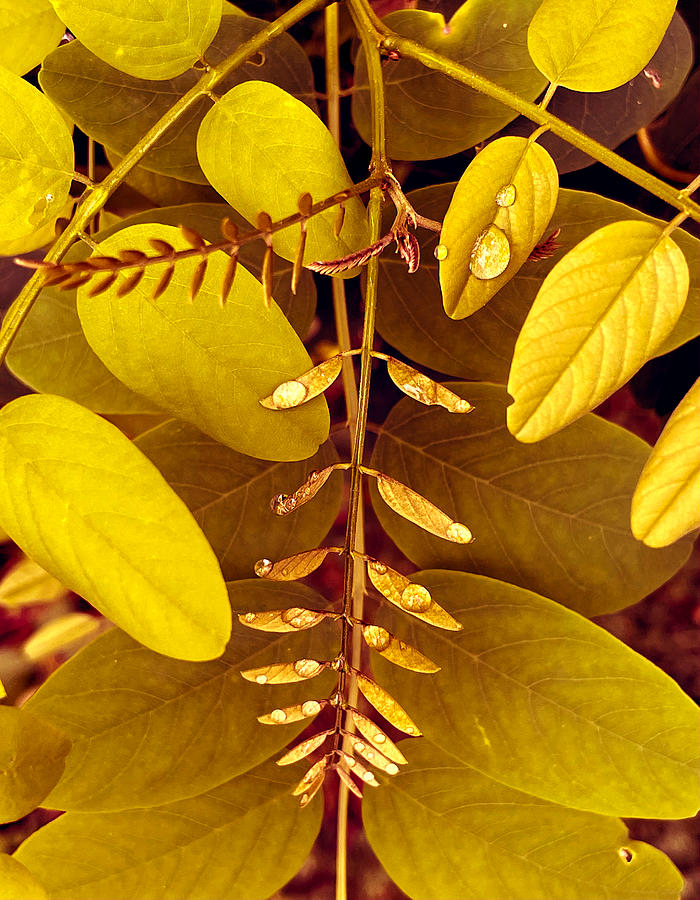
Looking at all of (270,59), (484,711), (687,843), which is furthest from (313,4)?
(687,843)

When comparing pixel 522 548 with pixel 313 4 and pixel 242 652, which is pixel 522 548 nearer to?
pixel 242 652

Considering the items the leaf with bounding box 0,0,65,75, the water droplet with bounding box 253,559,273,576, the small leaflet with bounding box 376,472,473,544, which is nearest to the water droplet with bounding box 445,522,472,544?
the small leaflet with bounding box 376,472,473,544

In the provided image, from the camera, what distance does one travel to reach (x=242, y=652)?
518mm

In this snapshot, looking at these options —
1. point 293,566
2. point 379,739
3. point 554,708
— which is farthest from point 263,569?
point 554,708

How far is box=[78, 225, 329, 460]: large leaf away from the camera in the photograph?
40 cm

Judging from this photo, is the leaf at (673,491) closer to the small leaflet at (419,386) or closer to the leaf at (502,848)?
the small leaflet at (419,386)

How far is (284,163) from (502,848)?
48cm

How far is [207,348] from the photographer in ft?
1.31

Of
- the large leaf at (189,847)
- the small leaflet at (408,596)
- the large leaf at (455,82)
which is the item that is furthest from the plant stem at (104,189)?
the large leaf at (189,847)

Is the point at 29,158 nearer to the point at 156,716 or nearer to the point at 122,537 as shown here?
the point at 122,537

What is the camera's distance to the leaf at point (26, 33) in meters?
0.44

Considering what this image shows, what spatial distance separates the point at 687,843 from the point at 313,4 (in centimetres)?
70

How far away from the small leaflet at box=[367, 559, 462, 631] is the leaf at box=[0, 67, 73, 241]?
0.27m

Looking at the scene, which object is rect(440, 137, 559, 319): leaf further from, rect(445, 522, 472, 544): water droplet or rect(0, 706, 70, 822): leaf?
rect(0, 706, 70, 822): leaf
